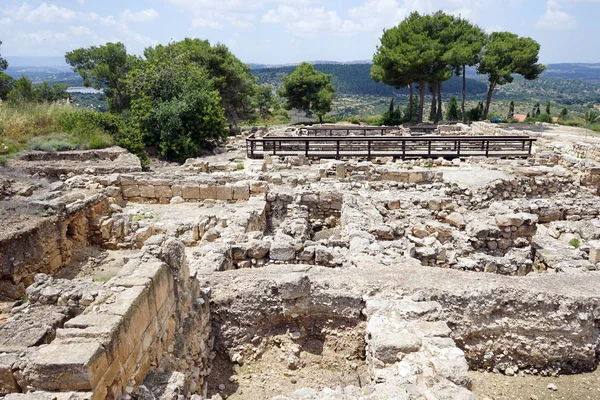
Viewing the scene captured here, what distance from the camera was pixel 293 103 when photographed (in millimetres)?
35438

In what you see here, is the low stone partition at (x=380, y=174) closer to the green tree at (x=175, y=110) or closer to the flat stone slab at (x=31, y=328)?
the green tree at (x=175, y=110)

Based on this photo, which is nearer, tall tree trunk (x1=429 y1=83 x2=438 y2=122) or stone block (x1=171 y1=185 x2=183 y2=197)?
stone block (x1=171 y1=185 x2=183 y2=197)

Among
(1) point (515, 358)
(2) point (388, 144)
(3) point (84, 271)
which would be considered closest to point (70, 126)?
(3) point (84, 271)

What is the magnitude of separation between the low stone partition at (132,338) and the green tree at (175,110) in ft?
49.3

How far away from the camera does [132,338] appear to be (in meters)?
→ 4.10

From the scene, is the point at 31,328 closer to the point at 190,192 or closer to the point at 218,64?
the point at 190,192

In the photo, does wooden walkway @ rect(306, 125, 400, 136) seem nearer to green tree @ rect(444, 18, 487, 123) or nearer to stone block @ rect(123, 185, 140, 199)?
green tree @ rect(444, 18, 487, 123)

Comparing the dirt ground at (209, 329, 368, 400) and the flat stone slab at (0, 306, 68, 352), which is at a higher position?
the flat stone slab at (0, 306, 68, 352)

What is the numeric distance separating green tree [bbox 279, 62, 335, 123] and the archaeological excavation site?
75.8 ft

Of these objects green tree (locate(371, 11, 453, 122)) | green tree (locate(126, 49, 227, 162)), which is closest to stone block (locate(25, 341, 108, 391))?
green tree (locate(126, 49, 227, 162))

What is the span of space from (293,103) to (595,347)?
31562 millimetres

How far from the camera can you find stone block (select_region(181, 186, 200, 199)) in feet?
40.4

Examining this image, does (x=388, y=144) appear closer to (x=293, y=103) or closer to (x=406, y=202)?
(x=406, y=202)

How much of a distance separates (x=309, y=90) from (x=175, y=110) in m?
16.9
